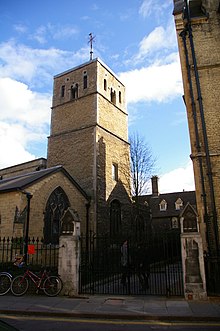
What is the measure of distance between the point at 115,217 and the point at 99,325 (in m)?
17.7

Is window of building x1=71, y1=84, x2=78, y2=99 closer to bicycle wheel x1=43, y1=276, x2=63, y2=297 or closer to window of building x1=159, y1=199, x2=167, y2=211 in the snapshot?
bicycle wheel x1=43, y1=276, x2=63, y2=297

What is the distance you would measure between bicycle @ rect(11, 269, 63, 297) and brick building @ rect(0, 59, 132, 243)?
5511mm

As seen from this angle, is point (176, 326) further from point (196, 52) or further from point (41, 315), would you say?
point (196, 52)

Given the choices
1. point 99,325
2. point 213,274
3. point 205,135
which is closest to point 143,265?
point 213,274

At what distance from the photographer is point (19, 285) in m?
9.72

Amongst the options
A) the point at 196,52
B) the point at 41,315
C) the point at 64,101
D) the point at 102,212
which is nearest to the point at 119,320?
the point at 41,315

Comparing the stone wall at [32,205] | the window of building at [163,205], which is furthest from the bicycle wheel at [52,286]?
the window of building at [163,205]

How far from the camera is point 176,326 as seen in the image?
6.23m

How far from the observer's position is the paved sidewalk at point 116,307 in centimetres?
689

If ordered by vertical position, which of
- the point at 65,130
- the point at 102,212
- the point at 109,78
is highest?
the point at 109,78

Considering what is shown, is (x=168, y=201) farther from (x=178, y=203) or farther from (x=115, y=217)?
(x=115, y=217)

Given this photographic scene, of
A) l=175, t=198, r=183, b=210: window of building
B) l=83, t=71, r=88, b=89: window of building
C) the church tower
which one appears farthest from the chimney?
l=83, t=71, r=88, b=89: window of building

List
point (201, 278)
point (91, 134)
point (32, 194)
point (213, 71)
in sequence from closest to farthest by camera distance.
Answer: point (201, 278)
point (213, 71)
point (32, 194)
point (91, 134)

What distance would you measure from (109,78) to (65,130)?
760cm
